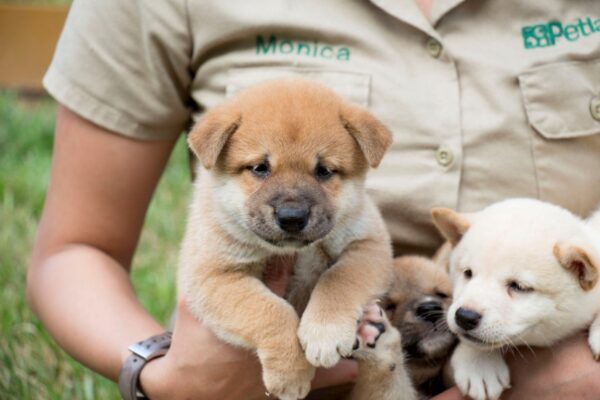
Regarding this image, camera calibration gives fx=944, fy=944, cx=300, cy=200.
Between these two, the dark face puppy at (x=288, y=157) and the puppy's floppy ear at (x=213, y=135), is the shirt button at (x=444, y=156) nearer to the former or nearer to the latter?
the dark face puppy at (x=288, y=157)

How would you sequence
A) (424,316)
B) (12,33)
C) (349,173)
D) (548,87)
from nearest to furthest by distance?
1. (349,173)
2. (424,316)
3. (548,87)
4. (12,33)

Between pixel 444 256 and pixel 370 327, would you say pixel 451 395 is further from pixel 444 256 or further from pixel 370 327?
pixel 444 256

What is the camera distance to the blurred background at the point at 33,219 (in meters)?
4.07

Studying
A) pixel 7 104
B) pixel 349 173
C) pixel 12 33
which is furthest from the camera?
pixel 12 33

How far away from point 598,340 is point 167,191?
420 centimetres

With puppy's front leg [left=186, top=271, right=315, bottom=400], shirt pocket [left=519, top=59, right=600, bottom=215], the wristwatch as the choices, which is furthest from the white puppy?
the wristwatch

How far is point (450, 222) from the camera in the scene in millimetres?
2918

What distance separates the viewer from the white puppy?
8.68 ft

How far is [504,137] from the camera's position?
10.3 feet

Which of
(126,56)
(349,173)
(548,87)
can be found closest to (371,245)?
(349,173)

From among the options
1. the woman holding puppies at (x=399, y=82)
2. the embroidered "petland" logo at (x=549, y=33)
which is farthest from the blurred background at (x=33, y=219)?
the embroidered "petland" logo at (x=549, y=33)

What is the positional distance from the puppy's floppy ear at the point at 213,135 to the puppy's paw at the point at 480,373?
0.92 meters

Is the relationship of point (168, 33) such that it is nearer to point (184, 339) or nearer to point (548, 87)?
point (184, 339)

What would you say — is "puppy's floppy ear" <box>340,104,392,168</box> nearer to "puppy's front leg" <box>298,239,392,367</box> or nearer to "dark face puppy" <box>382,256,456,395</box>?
"puppy's front leg" <box>298,239,392,367</box>
